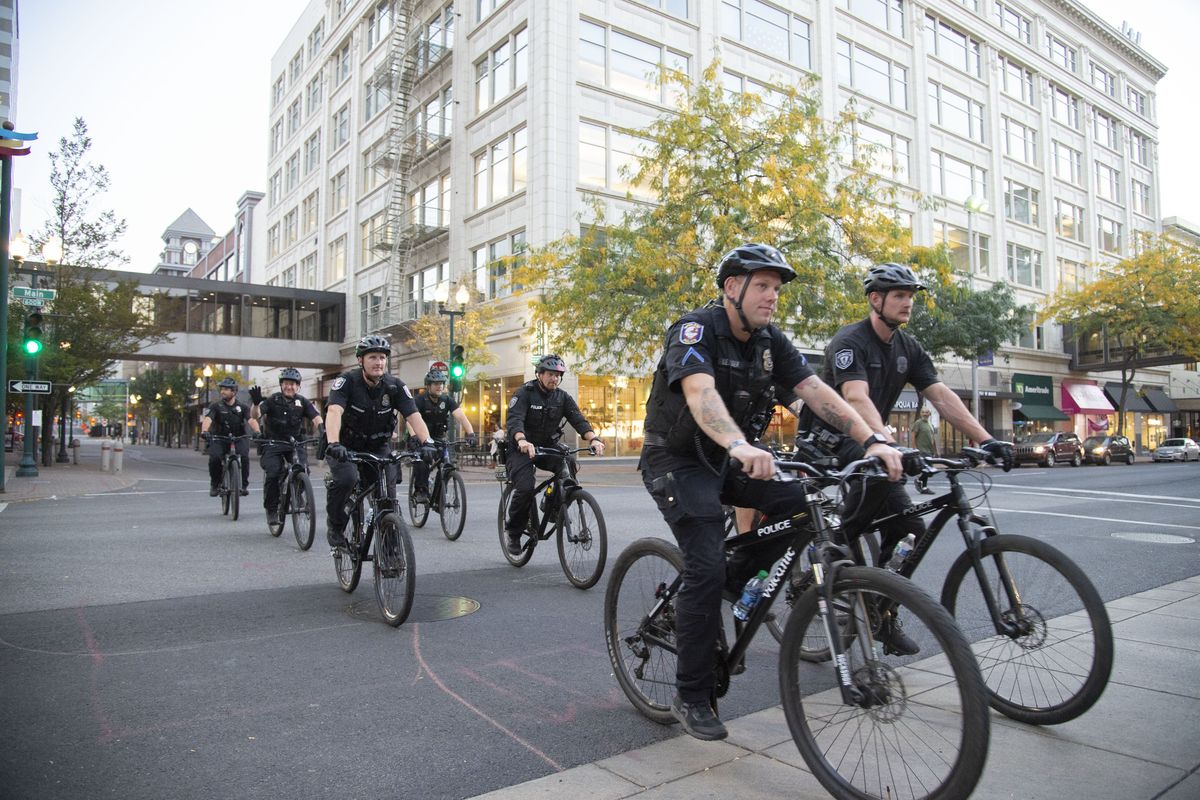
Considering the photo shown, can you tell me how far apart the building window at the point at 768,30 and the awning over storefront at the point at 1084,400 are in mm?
26646

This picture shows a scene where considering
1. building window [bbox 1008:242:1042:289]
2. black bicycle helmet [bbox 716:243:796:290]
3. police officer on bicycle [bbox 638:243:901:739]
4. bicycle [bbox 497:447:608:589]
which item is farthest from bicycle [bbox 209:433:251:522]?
building window [bbox 1008:242:1042:289]

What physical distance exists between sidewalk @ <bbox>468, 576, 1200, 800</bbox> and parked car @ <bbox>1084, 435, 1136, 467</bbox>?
1452 inches

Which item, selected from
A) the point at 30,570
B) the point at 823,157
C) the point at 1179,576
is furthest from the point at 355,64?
the point at 1179,576

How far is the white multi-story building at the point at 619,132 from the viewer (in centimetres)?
3086

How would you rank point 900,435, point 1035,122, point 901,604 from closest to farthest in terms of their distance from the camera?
1. point 901,604
2. point 900,435
3. point 1035,122

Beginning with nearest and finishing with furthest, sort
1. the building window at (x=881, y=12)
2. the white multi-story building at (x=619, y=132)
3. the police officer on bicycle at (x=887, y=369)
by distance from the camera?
1. the police officer on bicycle at (x=887, y=369)
2. the white multi-story building at (x=619, y=132)
3. the building window at (x=881, y=12)

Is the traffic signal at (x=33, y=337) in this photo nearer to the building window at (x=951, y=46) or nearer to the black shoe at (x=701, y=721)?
the black shoe at (x=701, y=721)

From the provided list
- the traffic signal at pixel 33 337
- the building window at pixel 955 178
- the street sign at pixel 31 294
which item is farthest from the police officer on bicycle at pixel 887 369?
the building window at pixel 955 178

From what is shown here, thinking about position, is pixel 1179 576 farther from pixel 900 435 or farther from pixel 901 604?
pixel 900 435

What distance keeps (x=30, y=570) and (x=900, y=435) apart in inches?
1619

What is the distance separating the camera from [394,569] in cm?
561

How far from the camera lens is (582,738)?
11.7 ft

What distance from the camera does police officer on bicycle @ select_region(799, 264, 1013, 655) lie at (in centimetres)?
428

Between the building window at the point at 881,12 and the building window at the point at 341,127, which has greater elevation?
the building window at the point at 881,12
